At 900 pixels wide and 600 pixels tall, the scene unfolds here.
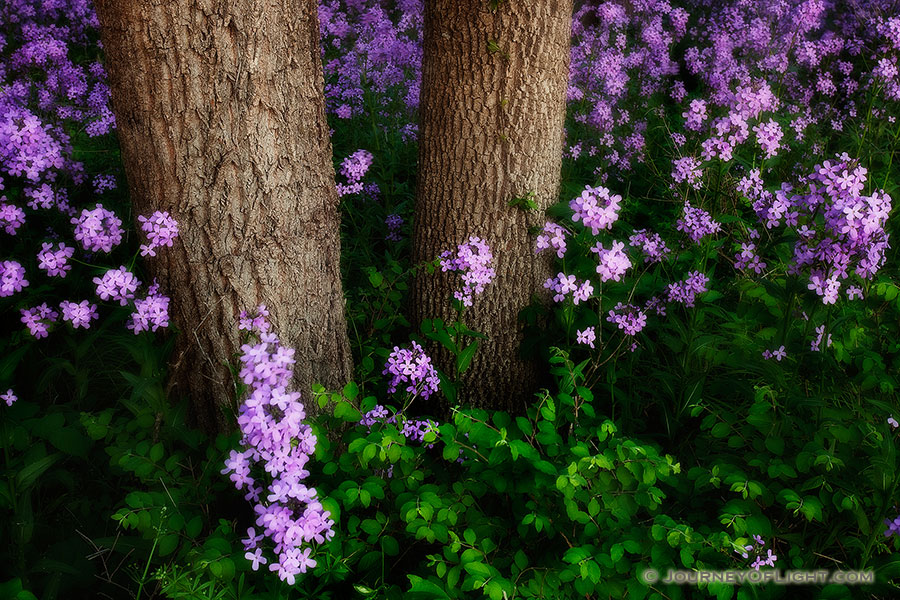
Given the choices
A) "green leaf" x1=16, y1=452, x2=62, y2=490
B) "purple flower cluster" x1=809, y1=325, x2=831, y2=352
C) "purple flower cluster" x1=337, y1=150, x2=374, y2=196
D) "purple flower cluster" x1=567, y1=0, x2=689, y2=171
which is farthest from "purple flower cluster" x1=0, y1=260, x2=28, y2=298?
"purple flower cluster" x1=567, y1=0, x2=689, y2=171

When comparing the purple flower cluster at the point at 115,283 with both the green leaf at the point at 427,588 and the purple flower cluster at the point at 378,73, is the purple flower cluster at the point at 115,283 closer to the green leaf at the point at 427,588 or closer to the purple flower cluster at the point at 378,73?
the green leaf at the point at 427,588

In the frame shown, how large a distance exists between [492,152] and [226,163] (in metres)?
0.99

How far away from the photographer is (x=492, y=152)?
2.39 meters

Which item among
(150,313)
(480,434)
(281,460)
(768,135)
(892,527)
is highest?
(768,135)

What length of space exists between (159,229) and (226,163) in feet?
0.87

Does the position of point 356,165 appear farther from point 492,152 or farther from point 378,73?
point 378,73

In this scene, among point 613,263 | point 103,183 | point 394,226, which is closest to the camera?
point 613,263

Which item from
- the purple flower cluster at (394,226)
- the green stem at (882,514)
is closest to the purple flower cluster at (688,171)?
the purple flower cluster at (394,226)

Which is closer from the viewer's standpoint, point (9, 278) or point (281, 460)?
point (281, 460)

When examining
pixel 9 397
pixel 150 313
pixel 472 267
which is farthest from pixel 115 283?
pixel 472 267

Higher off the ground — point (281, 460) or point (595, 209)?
point (595, 209)
